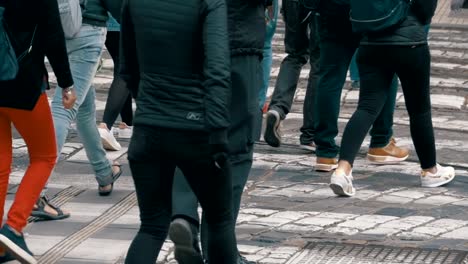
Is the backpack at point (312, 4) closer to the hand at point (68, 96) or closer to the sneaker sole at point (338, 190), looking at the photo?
the sneaker sole at point (338, 190)

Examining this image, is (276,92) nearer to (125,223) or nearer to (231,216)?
(125,223)

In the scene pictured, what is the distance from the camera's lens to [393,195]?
9242 millimetres

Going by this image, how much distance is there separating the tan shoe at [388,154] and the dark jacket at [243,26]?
343 cm

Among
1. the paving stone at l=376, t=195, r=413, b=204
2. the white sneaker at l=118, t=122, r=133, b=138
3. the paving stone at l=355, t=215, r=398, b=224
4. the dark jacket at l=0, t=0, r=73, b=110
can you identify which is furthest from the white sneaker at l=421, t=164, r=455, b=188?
the dark jacket at l=0, t=0, r=73, b=110

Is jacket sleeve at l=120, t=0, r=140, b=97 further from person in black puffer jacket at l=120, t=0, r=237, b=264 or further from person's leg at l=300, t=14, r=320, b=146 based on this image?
person's leg at l=300, t=14, r=320, b=146

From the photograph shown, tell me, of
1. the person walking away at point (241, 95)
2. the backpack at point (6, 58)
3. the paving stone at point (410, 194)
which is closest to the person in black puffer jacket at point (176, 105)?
the person walking away at point (241, 95)

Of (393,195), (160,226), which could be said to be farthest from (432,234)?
(160,226)

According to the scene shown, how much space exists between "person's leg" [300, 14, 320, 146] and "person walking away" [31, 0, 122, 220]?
2.10m

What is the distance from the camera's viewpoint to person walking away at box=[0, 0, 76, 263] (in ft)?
24.0

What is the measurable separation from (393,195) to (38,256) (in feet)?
8.96

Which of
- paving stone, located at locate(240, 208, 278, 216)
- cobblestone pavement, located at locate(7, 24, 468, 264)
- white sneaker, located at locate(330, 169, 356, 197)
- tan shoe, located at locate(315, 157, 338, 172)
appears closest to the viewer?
cobblestone pavement, located at locate(7, 24, 468, 264)

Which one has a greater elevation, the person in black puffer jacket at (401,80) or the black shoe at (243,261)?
the person in black puffer jacket at (401,80)

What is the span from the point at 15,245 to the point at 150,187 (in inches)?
56.6

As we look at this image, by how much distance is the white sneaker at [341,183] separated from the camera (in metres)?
9.07
